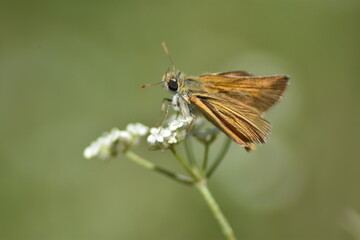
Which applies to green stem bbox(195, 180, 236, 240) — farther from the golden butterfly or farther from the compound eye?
the compound eye

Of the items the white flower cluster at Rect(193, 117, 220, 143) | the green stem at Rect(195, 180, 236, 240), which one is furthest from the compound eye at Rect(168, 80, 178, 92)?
the green stem at Rect(195, 180, 236, 240)

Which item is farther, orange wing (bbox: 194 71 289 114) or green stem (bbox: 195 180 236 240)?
orange wing (bbox: 194 71 289 114)

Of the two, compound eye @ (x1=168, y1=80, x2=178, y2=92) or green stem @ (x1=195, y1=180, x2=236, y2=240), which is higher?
compound eye @ (x1=168, y1=80, x2=178, y2=92)

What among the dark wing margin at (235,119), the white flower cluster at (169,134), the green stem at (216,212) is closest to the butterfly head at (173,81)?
the dark wing margin at (235,119)

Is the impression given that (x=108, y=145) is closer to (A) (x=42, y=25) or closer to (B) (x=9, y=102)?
(B) (x=9, y=102)

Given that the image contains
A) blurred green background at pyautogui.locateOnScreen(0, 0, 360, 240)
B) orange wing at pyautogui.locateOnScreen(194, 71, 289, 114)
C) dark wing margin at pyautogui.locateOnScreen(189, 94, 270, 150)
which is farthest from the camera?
blurred green background at pyautogui.locateOnScreen(0, 0, 360, 240)

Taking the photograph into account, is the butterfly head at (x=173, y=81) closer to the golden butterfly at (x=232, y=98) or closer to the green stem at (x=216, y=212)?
the golden butterfly at (x=232, y=98)

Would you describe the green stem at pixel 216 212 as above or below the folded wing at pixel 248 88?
below

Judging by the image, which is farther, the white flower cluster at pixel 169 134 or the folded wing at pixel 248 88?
the folded wing at pixel 248 88
